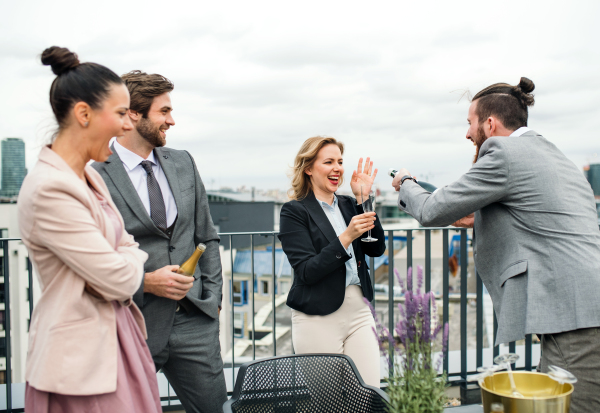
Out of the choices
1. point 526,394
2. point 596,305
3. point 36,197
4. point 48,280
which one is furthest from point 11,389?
point 596,305

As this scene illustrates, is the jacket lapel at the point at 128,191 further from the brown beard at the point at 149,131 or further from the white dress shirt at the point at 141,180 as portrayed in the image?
the brown beard at the point at 149,131

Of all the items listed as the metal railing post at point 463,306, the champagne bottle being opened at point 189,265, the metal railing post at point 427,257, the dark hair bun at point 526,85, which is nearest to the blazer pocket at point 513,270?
the dark hair bun at point 526,85

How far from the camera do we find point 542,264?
1643 millimetres

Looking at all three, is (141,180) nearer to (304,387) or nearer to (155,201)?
(155,201)

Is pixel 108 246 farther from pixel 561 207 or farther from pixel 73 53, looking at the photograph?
pixel 561 207

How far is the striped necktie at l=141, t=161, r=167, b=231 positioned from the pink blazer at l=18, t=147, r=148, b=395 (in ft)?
1.83

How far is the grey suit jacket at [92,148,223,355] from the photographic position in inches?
71.4

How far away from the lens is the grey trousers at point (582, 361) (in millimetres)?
1545

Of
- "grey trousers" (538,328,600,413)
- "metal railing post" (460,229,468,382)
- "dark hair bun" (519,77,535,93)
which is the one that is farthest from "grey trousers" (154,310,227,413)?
"metal railing post" (460,229,468,382)

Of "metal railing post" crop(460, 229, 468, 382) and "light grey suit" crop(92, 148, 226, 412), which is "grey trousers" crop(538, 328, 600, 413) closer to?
"light grey suit" crop(92, 148, 226, 412)

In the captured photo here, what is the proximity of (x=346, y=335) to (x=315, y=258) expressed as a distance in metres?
0.49

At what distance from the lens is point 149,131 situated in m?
1.93

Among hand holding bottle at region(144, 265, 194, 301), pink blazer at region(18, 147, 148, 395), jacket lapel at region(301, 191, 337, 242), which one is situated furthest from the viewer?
jacket lapel at region(301, 191, 337, 242)

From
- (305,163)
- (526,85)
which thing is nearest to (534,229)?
(526,85)
